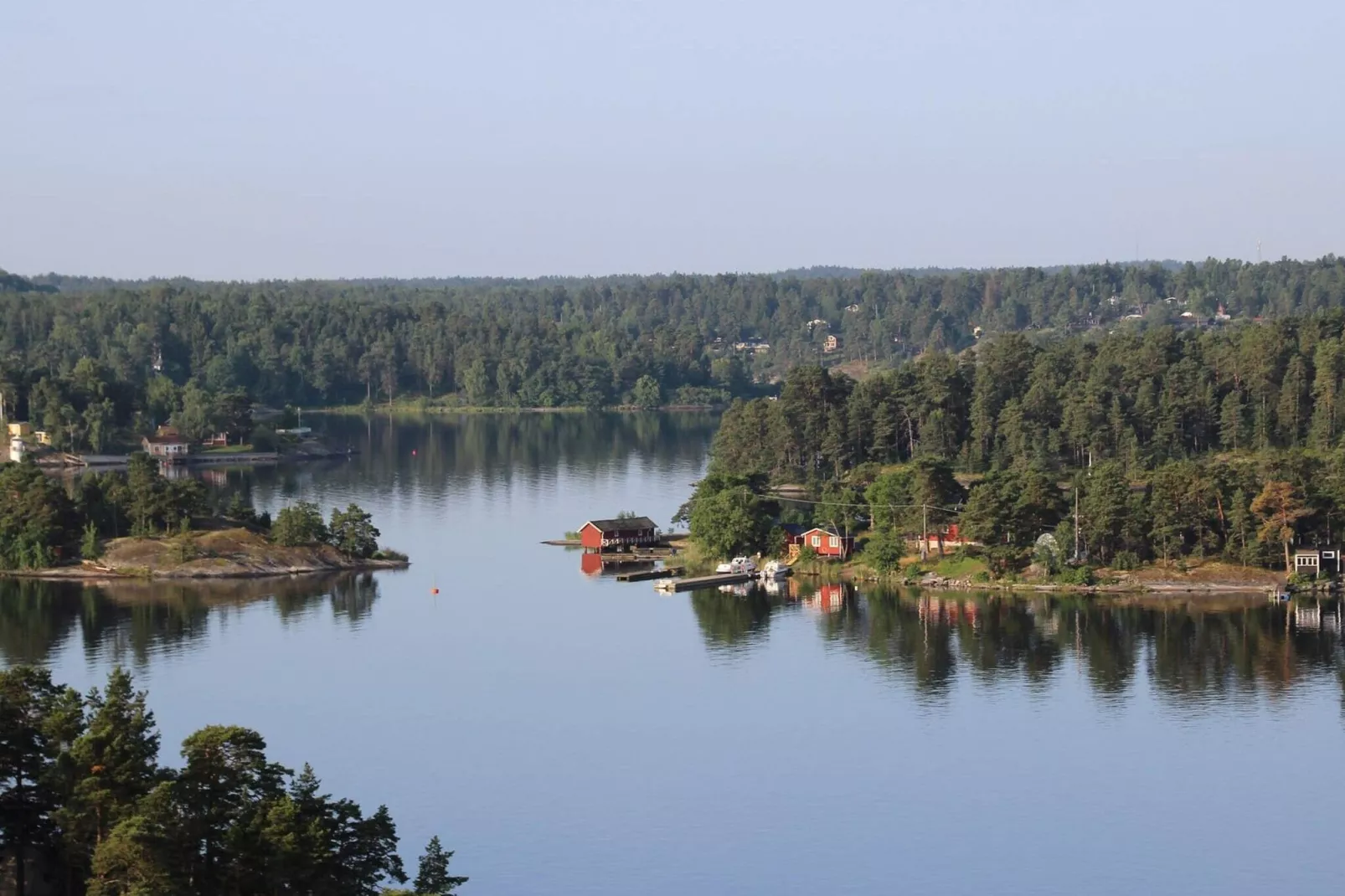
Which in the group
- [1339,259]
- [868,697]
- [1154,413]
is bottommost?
[868,697]

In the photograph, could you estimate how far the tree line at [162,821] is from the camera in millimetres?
17031

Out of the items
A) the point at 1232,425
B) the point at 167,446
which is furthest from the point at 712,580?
the point at 167,446

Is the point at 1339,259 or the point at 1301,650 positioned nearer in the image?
the point at 1301,650

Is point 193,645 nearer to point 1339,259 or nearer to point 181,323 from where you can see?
point 181,323

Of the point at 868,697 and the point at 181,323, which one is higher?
the point at 181,323

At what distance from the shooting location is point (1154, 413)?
52031 mm

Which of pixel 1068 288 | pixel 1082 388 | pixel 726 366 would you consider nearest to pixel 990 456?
pixel 1082 388

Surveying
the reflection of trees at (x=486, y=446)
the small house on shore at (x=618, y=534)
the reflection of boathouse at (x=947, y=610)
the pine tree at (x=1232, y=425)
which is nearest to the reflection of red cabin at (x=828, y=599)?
the reflection of boathouse at (x=947, y=610)

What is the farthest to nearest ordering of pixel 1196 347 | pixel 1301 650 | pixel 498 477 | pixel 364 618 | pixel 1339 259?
pixel 1339 259
pixel 498 477
pixel 1196 347
pixel 364 618
pixel 1301 650

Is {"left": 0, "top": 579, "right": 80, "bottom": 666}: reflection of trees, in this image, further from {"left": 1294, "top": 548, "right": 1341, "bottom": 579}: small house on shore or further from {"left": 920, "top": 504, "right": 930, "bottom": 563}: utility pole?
{"left": 1294, "top": 548, "right": 1341, "bottom": 579}: small house on shore

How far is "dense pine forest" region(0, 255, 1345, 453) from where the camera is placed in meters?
94.1

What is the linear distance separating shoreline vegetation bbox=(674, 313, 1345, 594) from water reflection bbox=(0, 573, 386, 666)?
840cm

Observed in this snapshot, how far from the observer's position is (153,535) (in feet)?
136

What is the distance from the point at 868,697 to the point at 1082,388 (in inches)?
1014
